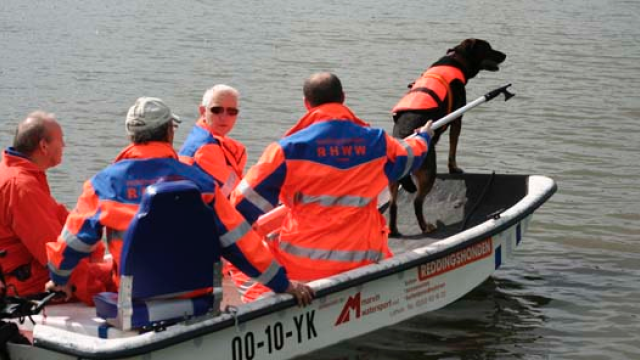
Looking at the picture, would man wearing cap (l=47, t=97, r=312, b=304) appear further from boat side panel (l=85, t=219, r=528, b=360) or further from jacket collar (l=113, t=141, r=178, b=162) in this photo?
boat side panel (l=85, t=219, r=528, b=360)

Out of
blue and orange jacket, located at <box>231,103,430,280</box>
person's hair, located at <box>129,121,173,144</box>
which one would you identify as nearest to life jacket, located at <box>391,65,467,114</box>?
blue and orange jacket, located at <box>231,103,430,280</box>

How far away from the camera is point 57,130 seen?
6500mm

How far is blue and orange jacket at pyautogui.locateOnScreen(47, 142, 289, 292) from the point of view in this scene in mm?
5879

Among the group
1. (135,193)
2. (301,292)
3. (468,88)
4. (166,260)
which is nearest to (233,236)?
(166,260)

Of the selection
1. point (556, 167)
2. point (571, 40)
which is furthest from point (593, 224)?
point (571, 40)

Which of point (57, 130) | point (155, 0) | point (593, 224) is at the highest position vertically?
point (155, 0)

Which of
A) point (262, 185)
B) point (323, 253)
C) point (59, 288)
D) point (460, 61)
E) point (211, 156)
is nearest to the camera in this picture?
point (59, 288)

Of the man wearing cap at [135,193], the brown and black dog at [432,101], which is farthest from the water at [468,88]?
the man wearing cap at [135,193]

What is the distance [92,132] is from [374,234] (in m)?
8.24

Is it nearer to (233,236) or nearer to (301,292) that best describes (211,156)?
(301,292)

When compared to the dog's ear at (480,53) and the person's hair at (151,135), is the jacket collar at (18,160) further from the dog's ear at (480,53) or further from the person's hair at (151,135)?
the dog's ear at (480,53)

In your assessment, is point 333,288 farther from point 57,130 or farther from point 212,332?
point 57,130

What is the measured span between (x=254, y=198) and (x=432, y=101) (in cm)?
282

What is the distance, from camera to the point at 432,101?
9.22m
